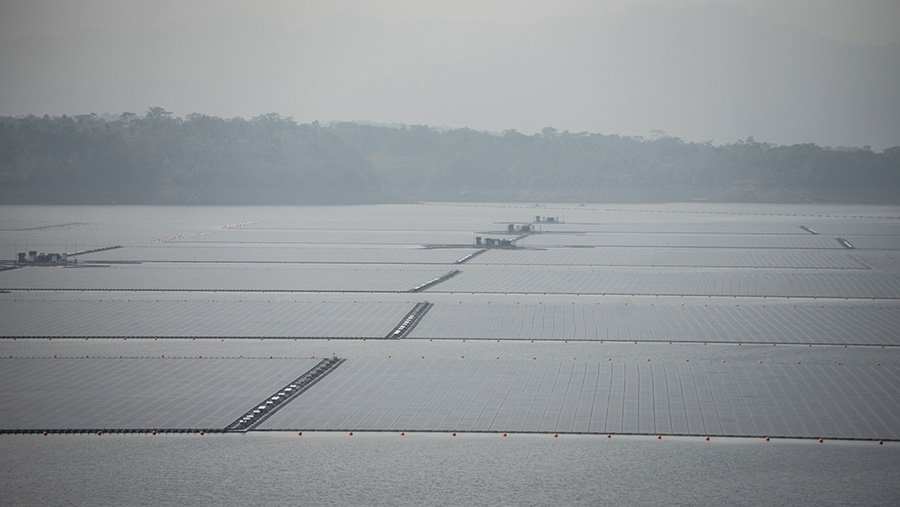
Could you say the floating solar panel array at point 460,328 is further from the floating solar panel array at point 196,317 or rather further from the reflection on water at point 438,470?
the reflection on water at point 438,470

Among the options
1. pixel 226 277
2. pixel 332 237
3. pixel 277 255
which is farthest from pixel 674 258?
pixel 332 237

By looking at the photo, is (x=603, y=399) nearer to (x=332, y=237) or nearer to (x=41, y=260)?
(x=41, y=260)

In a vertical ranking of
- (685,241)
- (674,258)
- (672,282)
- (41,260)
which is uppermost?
(41,260)

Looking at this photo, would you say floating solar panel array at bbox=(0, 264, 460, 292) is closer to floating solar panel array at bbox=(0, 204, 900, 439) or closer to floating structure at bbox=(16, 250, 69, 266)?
floating solar panel array at bbox=(0, 204, 900, 439)

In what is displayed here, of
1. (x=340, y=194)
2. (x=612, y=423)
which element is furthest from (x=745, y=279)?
(x=340, y=194)

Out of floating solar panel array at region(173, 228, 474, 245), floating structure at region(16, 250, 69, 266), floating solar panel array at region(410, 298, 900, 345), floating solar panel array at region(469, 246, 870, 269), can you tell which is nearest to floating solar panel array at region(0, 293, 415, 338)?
floating solar panel array at region(410, 298, 900, 345)

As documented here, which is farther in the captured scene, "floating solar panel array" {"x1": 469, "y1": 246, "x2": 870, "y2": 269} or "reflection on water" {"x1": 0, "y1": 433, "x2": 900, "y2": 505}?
"floating solar panel array" {"x1": 469, "y1": 246, "x2": 870, "y2": 269}
